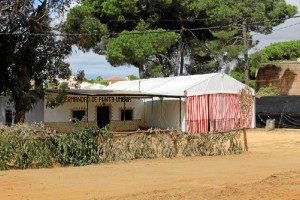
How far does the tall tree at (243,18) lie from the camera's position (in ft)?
127

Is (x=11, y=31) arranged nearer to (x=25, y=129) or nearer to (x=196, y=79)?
(x=25, y=129)

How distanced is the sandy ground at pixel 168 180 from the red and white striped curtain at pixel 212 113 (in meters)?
13.9

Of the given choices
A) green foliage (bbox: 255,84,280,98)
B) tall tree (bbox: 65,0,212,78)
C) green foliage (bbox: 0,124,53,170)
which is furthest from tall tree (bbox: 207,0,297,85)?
green foliage (bbox: 0,124,53,170)

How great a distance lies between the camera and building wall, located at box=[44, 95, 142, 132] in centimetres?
3047

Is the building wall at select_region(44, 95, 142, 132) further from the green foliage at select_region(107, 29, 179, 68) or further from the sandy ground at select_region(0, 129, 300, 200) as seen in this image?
the sandy ground at select_region(0, 129, 300, 200)

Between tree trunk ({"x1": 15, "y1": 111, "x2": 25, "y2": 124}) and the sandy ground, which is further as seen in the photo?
tree trunk ({"x1": 15, "y1": 111, "x2": 25, "y2": 124})

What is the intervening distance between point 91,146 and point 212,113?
17.8 meters

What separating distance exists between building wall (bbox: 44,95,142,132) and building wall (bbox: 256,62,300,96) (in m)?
16.1

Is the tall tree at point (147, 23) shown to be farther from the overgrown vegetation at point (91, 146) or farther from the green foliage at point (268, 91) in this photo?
the overgrown vegetation at point (91, 146)

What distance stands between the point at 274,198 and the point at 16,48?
1846 cm

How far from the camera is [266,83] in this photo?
4653 centimetres

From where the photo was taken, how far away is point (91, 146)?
15203 mm

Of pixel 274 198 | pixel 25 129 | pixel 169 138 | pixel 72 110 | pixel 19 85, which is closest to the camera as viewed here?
pixel 274 198

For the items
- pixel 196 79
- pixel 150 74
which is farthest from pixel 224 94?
pixel 150 74
